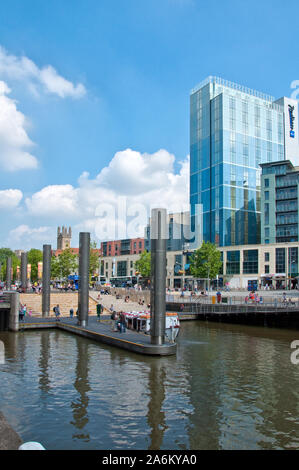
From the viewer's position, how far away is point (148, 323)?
3484cm

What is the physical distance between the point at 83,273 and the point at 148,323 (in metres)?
7.50

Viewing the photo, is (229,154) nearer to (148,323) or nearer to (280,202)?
(280,202)

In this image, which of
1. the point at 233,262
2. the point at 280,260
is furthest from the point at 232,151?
the point at 280,260

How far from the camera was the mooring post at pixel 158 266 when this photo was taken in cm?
2581

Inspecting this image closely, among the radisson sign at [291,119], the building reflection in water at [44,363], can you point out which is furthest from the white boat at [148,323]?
the radisson sign at [291,119]

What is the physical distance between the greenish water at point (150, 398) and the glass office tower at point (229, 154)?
87937 millimetres

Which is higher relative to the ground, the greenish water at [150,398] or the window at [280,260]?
the window at [280,260]

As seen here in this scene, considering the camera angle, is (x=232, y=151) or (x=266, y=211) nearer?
(x=266, y=211)

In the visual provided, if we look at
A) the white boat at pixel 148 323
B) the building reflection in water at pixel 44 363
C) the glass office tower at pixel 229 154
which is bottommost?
the building reflection in water at pixel 44 363

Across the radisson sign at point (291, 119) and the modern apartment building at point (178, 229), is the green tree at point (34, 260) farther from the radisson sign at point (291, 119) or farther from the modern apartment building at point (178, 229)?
the radisson sign at point (291, 119)

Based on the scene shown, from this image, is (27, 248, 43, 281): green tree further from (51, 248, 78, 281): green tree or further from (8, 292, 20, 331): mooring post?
(8, 292, 20, 331): mooring post

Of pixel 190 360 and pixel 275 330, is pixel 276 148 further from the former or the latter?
pixel 190 360

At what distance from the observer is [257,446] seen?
12172 millimetres

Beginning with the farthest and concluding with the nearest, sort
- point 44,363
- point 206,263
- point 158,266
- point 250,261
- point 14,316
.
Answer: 1. point 250,261
2. point 206,263
3. point 14,316
4. point 158,266
5. point 44,363
